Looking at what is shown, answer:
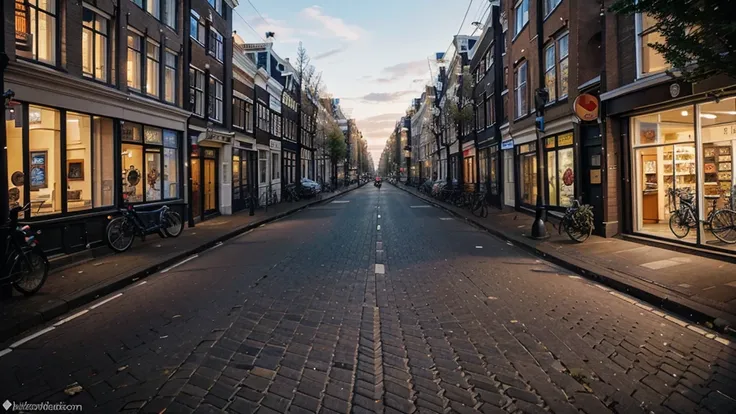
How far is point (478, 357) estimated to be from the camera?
4.60 meters

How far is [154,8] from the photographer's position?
16.0 m

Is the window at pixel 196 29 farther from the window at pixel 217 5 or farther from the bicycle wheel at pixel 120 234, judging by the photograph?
the bicycle wheel at pixel 120 234

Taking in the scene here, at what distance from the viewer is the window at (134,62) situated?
14.4m

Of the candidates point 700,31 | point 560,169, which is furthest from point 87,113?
point 560,169

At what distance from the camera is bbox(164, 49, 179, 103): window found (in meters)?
17.0

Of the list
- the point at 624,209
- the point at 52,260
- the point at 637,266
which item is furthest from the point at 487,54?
the point at 52,260

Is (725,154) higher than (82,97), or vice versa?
(82,97)

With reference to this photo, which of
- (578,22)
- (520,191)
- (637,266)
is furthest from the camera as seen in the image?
(520,191)

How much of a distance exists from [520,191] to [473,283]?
16.0m

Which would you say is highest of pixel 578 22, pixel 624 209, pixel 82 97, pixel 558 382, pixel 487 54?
pixel 487 54

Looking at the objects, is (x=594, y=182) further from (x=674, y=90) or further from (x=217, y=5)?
(x=217, y=5)

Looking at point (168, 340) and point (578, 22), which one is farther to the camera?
point (578, 22)

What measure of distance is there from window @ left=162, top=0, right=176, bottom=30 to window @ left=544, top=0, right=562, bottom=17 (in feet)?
46.2

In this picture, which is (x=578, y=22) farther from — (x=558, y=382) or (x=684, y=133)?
(x=558, y=382)
